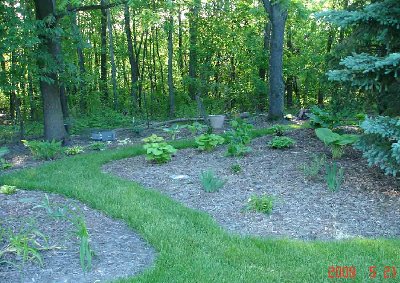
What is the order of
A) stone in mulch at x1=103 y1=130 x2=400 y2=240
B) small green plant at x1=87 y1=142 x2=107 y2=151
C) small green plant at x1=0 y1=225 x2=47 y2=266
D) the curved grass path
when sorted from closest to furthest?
1. the curved grass path
2. small green plant at x1=0 y1=225 x2=47 y2=266
3. stone in mulch at x1=103 y1=130 x2=400 y2=240
4. small green plant at x1=87 y1=142 x2=107 y2=151

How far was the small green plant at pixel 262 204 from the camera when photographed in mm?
4488

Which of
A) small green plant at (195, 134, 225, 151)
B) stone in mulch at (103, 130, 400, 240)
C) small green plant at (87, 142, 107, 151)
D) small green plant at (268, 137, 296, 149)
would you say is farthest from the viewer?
small green plant at (87, 142, 107, 151)

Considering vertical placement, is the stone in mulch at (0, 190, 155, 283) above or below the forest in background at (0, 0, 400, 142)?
below

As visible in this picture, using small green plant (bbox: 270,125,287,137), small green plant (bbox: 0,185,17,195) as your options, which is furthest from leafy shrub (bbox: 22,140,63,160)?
small green plant (bbox: 270,125,287,137)

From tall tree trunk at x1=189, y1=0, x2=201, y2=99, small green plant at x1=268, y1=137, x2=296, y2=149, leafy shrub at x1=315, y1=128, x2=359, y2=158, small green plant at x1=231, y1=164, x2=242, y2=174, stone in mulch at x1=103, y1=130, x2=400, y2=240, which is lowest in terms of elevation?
stone in mulch at x1=103, y1=130, x2=400, y2=240

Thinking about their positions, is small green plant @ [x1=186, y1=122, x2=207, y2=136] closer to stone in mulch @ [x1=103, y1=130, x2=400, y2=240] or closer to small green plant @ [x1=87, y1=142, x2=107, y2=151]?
stone in mulch @ [x1=103, y1=130, x2=400, y2=240]

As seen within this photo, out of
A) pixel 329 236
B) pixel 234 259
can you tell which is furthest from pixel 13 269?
pixel 329 236

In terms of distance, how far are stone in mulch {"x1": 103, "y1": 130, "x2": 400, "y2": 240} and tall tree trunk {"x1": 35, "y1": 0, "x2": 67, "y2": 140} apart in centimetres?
272

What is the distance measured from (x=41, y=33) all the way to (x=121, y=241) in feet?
19.1

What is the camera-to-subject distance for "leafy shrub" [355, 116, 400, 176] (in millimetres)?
4234

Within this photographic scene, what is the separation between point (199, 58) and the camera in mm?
15750

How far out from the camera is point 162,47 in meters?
20.8

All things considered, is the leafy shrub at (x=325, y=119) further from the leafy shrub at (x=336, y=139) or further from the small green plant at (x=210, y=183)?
the small green plant at (x=210, y=183)

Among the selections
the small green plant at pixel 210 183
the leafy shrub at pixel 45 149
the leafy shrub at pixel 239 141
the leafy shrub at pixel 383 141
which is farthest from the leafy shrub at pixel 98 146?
the leafy shrub at pixel 383 141
